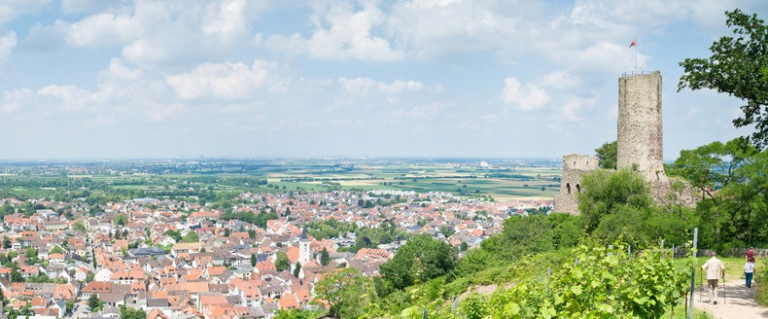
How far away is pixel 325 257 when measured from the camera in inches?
2530

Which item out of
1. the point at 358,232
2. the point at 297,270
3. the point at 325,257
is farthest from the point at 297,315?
the point at 358,232

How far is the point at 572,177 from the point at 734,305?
12787 mm

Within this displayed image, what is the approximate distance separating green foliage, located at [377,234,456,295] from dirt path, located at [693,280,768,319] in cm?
1178

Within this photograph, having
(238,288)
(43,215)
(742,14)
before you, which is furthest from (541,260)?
(43,215)

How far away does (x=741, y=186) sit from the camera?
14.8m

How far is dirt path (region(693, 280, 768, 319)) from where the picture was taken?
8.20 metres

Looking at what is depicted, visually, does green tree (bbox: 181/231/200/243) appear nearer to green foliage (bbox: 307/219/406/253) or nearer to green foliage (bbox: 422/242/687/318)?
green foliage (bbox: 307/219/406/253)

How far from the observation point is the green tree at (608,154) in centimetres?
2714

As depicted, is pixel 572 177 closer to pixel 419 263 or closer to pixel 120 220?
pixel 419 263

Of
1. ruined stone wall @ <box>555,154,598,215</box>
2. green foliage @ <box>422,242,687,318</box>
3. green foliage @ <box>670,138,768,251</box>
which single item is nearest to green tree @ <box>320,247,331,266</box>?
ruined stone wall @ <box>555,154,598,215</box>

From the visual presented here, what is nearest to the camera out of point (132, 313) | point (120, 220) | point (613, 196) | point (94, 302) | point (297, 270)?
point (613, 196)

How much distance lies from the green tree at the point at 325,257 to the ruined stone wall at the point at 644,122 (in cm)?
4682

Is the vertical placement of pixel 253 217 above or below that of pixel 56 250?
above

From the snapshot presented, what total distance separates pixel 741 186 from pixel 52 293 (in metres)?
53.1
